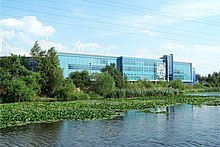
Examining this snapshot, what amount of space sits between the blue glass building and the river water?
61.2 metres

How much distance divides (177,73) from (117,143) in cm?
10224

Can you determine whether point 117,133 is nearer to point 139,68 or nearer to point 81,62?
point 81,62

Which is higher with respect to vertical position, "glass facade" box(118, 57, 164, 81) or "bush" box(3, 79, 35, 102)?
"glass facade" box(118, 57, 164, 81)

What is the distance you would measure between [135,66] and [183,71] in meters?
27.0

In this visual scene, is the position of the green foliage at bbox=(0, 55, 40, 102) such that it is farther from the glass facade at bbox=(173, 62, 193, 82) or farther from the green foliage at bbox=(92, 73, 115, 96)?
the glass facade at bbox=(173, 62, 193, 82)

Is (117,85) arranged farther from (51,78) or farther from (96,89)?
(51,78)

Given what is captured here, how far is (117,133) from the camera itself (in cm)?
1895

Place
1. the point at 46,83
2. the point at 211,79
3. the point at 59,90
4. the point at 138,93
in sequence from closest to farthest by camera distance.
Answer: the point at 59,90 < the point at 46,83 < the point at 138,93 < the point at 211,79

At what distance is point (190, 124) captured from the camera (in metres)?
22.5

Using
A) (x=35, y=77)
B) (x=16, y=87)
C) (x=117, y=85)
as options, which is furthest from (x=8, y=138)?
(x=117, y=85)

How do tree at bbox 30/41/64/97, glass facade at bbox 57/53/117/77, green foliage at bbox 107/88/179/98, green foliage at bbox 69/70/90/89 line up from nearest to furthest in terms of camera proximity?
1. tree at bbox 30/41/64/97
2. green foliage at bbox 107/88/179/98
3. green foliage at bbox 69/70/90/89
4. glass facade at bbox 57/53/117/77

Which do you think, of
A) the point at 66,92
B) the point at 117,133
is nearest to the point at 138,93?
the point at 66,92

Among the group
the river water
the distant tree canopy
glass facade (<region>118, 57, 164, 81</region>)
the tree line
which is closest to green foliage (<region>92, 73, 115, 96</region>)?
the tree line

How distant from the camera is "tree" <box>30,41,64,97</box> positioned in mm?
56850
